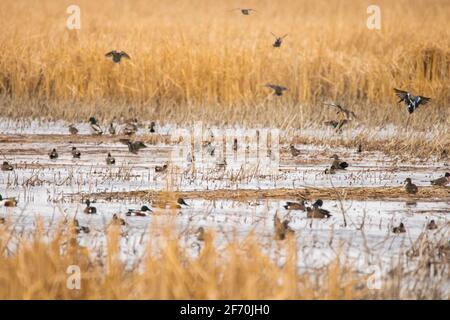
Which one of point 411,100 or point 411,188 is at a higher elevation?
point 411,100

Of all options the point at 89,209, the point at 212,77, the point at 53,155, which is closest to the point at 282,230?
the point at 89,209

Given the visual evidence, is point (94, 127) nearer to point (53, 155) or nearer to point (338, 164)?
point (53, 155)

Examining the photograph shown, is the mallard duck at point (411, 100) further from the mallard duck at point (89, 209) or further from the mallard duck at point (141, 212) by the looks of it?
the mallard duck at point (89, 209)

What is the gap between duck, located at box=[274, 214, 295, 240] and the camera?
510cm

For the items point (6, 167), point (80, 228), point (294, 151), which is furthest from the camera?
point (294, 151)

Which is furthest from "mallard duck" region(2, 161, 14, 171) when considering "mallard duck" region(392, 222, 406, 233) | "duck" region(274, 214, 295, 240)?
"mallard duck" region(392, 222, 406, 233)

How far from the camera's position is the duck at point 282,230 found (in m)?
5.10

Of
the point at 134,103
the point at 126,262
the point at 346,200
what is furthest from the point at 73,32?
the point at 126,262

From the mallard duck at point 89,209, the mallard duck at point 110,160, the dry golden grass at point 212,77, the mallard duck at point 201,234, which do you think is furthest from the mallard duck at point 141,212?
the dry golden grass at point 212,77

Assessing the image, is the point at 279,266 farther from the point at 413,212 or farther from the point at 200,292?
the point at 413,212

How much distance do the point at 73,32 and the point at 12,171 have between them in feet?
21.7

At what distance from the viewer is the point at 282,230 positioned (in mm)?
5207

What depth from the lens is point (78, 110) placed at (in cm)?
1145

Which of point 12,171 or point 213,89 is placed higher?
point 213,89
